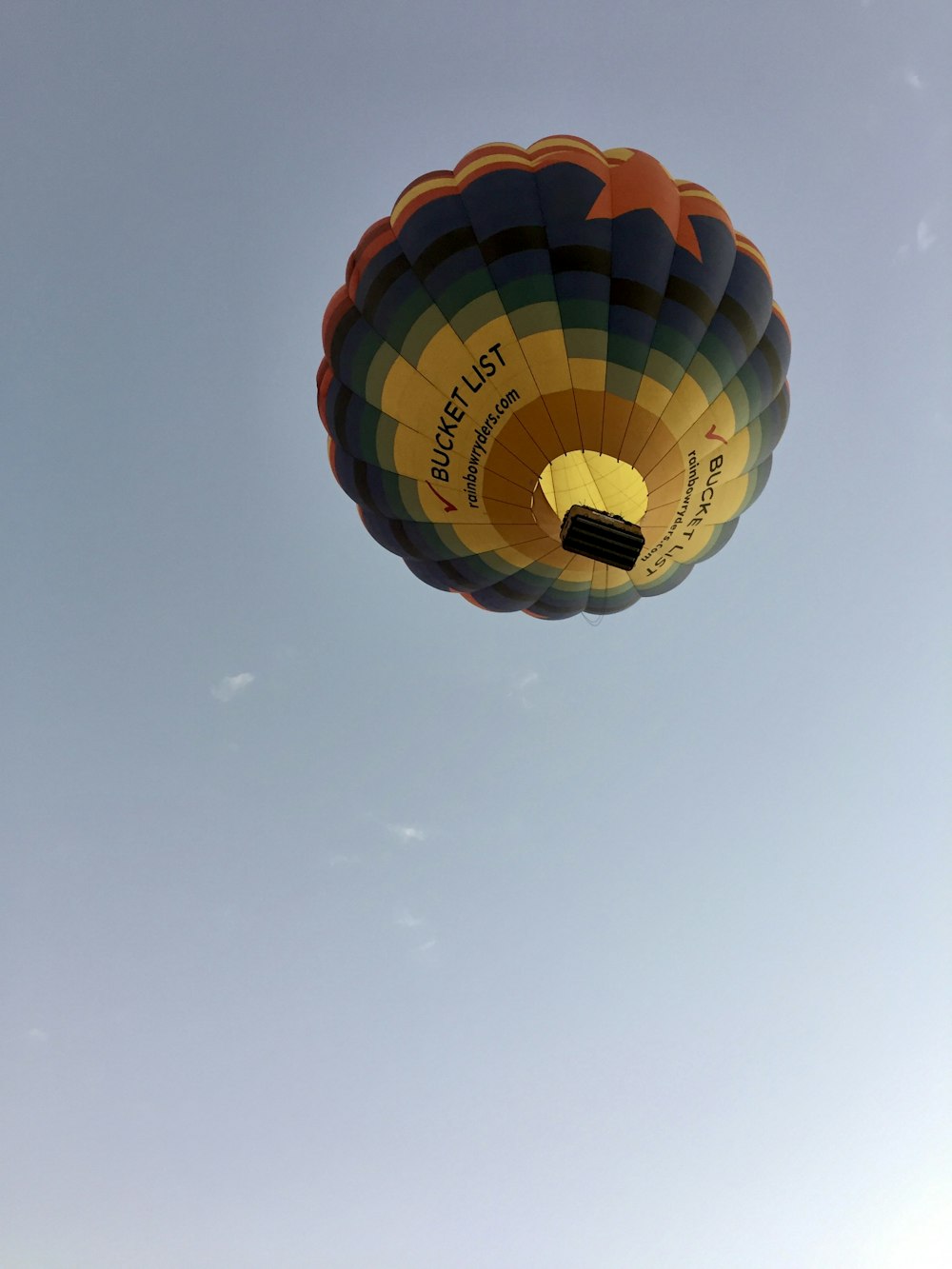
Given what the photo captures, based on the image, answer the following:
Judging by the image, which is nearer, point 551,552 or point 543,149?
point 543,149

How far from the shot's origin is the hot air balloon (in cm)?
1010

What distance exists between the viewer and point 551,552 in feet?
39.5

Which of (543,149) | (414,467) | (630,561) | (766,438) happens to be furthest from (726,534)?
(543,149)

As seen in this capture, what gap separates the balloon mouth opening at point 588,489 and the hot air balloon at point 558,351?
0.02 m

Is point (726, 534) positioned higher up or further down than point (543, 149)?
further down

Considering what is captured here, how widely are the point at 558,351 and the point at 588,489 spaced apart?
1895 millimetres

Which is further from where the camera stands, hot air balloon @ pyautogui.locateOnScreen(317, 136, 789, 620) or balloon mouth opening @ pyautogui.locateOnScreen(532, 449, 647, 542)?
balloon mouth opening @ pyautogui.locateOnScreen(532, 449, 647, 542)

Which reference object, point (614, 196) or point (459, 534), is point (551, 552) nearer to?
point (459, 534)

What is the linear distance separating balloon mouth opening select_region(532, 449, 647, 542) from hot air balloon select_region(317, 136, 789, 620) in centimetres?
2

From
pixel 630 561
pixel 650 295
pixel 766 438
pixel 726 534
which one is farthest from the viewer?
pixel 726 534

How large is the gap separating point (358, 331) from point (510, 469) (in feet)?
9.12

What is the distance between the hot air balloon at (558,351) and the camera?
1010cm

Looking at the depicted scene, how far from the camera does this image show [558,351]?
33.4ft

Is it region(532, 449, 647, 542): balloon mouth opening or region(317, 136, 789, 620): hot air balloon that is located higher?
region(317, 136, 789, 620): hot air balloon
